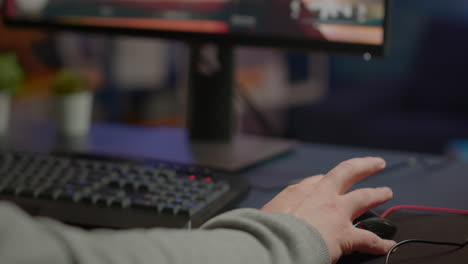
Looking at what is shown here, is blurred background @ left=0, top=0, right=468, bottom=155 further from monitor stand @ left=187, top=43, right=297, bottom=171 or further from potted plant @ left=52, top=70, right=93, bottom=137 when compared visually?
monitor stand @ left=187, top=43, right=297, bottom=171

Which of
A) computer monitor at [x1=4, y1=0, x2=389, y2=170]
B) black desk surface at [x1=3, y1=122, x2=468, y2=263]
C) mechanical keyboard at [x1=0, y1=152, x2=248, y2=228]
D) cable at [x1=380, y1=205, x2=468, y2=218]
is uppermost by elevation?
computer monitor at [x1=4, y1=0, x2=389, y2=170]

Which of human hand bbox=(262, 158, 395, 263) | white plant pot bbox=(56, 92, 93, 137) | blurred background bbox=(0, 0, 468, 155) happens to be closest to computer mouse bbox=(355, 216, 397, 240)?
human hand bbox=(262, 158, 395, 263)

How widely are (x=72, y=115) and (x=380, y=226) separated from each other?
698mm

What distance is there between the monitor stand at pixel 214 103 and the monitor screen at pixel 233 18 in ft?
0.21

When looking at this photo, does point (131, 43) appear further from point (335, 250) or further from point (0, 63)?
point (335, 250)

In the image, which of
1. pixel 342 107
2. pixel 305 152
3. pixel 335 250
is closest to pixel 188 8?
pixel 305 152

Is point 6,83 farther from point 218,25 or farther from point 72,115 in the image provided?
point 218,25

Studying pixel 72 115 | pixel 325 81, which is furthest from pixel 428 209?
pixel 325 81

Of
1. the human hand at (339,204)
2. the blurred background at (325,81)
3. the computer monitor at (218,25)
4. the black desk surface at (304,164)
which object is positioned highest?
the computer monitor at (218,25)

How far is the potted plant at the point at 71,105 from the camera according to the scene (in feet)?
3.82

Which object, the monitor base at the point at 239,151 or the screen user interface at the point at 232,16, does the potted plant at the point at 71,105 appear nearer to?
the screen user interface at the point at 232,16

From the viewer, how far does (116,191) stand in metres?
0.75

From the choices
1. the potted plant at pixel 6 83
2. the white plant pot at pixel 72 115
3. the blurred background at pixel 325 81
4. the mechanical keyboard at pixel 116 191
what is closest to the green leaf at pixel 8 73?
the potted plant at pixel 6 83

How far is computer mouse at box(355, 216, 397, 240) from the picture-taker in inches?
25.6
